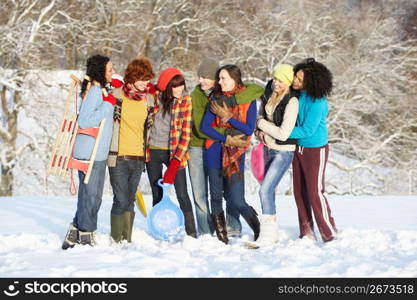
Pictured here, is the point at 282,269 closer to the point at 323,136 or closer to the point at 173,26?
the point at 323,136

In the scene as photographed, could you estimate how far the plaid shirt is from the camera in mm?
5477

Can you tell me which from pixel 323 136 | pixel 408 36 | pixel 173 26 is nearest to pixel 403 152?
pixel 408 36

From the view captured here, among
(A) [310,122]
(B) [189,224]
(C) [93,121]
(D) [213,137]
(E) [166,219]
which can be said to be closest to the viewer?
(C) [93,121]

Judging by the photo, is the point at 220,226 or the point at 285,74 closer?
the point at 285,74

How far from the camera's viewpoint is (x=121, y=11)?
18.6 meters

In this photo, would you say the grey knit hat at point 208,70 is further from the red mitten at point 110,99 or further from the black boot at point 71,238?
the black boot at point 71,238

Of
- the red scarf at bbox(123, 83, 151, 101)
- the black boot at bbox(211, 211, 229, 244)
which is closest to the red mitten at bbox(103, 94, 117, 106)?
Answer: the red scarf at bbox(123, 83, 151, 101)

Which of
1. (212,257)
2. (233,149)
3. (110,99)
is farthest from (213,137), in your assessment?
(212,257)

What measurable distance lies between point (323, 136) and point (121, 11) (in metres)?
14.1

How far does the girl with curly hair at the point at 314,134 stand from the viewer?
5398 millimetres

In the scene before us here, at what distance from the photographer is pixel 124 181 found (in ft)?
18.0

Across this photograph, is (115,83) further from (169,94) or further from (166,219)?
(166,219)

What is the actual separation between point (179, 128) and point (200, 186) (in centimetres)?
57

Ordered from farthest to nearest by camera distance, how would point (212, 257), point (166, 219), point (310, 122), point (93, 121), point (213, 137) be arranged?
point (166, 219) < point (213, 137) < point (310, 122) < point (93, 121) < point (212, 257)
